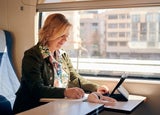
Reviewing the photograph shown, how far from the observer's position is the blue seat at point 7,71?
9.70 feet

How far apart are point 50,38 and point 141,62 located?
1.04 meters

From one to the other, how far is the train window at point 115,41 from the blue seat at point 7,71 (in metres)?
0.53

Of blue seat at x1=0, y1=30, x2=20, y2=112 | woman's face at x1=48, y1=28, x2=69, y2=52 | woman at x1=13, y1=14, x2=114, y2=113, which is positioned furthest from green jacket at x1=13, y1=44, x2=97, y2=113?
blue seat at x1=0, y1=30, x2=20, y2=112

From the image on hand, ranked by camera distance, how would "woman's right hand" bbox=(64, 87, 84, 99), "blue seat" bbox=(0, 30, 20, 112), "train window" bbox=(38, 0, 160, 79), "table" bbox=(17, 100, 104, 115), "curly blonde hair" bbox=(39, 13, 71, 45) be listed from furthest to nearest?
"blue seat" bbox=(0, 30, 20, 112) → "train window" bbox=(38, 0, 160, 79) → "curly blonde hair" bbox=(39, 13, 71, 45) → "woman's right hand" bbox=(64, 87, 84, 99) → "table" bbox=(17, 100, 104, 115)

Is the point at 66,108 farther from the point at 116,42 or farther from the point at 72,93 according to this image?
the point at 116,42

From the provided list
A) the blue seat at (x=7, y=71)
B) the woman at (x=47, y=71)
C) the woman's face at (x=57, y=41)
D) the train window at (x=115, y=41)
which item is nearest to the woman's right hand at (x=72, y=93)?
the woman at (x=47, y=71)

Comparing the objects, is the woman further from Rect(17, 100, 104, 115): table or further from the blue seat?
the blue seat

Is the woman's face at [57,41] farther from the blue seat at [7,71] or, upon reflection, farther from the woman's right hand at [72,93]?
the blue seat at [7,71]

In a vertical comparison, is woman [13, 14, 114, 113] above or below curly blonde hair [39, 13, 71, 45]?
below

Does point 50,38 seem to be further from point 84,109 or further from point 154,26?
point 154,26

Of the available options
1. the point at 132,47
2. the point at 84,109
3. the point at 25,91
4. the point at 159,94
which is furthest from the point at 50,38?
the point at 159,94

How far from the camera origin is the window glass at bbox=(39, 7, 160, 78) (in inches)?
108

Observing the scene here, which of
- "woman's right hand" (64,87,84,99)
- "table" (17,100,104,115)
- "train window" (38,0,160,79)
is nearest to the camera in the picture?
"table" (17,100,104,115)

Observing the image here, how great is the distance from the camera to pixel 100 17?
2953mm
